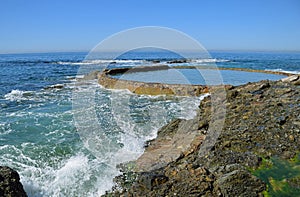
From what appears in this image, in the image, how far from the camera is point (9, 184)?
15.4ft

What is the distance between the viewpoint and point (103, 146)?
8094 millimetres

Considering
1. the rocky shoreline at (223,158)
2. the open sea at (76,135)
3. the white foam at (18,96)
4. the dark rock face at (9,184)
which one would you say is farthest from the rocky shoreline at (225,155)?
the white foam at (18,96)

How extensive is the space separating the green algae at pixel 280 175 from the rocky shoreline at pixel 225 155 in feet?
0.07

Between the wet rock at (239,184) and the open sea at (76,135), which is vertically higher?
the wet rock at (239,184)

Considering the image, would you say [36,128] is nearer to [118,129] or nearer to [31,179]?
[118,129]

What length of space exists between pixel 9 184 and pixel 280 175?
215 inches

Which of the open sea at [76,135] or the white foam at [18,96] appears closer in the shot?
the open sea at [76,135]

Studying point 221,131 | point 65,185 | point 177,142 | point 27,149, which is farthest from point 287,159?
point 27,149

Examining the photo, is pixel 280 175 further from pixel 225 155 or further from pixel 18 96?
pixel 18 96

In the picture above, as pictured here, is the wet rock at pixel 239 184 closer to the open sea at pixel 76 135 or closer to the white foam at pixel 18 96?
the open sea at pixel 76 135

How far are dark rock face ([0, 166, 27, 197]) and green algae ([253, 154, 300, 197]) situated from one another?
4.69 m

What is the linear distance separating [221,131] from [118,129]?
161 inches

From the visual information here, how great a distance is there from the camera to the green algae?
15.2 ft

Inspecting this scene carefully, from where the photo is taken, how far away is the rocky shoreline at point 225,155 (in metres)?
4.68
